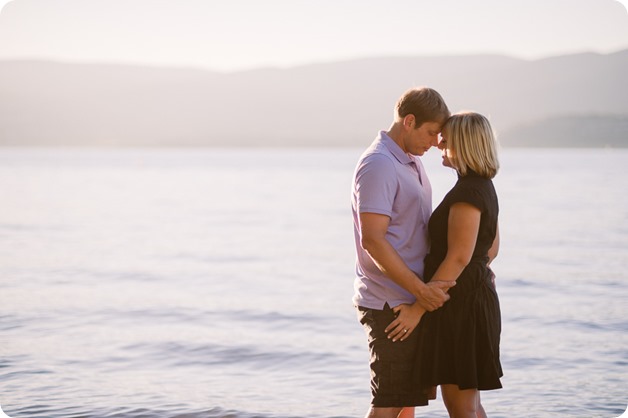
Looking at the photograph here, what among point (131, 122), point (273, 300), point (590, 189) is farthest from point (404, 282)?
point (131, 122)

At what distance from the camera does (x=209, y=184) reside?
51344 millimetres

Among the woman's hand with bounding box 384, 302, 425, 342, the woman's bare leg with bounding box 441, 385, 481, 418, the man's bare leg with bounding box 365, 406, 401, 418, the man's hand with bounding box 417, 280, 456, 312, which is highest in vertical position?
the man's hand with bounding box 417, 280, 456, 312

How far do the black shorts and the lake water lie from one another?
95.1 inches

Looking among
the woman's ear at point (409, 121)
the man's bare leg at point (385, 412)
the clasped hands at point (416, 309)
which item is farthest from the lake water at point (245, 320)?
the woman's ear at point (409, 121)

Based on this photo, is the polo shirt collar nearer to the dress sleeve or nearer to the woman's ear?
the woman's ear

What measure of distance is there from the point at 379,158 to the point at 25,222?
22.5 m

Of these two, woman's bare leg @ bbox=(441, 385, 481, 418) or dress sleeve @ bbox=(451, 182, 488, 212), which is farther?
woman's bare leg @ bbox=(441, 385, 481, 418)

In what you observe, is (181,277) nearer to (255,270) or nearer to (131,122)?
(255,270)

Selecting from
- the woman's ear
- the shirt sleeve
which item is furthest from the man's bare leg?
the woman's ear

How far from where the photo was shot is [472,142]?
3625mm

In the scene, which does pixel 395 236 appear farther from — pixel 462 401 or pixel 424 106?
pixel 462 401

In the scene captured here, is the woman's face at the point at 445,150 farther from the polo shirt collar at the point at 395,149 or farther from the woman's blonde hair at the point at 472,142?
the polo shirt collar at the point at 395,149

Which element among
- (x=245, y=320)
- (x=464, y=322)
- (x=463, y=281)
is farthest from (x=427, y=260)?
(x=245, y=320)

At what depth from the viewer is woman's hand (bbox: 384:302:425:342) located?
372cm
